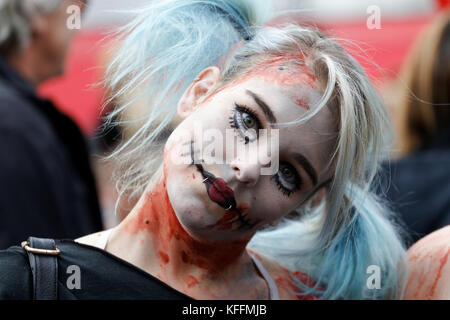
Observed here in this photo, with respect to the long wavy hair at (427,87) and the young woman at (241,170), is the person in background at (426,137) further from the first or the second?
the young woman at (241,170)

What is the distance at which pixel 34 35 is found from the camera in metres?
2.81

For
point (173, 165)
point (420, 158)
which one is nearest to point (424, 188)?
point (420, 158)

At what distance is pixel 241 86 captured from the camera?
1484 mm

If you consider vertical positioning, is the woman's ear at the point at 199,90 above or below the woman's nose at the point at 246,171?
above

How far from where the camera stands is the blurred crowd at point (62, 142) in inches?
93.4

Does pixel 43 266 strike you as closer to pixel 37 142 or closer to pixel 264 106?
pixel 264 106

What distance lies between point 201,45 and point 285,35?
0.21 metres

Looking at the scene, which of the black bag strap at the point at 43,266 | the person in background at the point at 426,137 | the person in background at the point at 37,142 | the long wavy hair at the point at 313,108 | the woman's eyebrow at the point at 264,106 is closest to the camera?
the black bag strap at the point at 43,266

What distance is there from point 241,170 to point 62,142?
1.44m

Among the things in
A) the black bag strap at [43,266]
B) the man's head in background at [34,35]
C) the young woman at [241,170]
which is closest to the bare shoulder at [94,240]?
the young woman at [241,170]

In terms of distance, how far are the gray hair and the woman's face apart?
154 centimetres

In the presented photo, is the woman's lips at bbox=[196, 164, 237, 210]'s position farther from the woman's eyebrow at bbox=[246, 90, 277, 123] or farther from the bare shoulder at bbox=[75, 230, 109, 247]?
the bare shoulder at bbox=[75, 230, 109, 247]

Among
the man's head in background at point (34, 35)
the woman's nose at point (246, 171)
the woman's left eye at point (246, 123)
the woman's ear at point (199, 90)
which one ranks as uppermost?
the man's head in background at point (34, 35)
